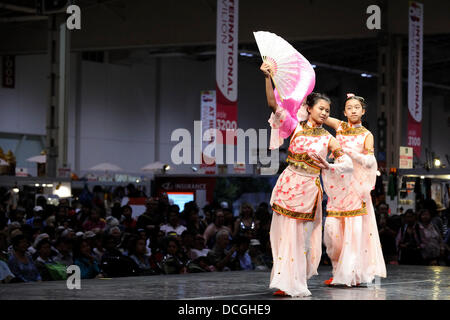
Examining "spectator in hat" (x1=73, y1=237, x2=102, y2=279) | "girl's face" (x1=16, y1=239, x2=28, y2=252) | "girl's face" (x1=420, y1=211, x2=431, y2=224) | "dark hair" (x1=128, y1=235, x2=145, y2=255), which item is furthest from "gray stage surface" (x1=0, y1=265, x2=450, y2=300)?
"girl's face" (x1=420, y1=211, x2=431, y2=224)

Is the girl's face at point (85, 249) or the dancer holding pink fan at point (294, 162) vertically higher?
the dancer holding pink fan at point (294, 162)

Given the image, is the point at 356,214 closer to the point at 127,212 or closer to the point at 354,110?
the point at 354,110

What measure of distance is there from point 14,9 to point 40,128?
796 centimetres

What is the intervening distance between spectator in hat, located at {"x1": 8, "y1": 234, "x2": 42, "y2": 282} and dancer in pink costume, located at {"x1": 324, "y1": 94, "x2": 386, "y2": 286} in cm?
289

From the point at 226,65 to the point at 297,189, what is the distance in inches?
Answer: 278

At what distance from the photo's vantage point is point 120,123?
91.6 ft

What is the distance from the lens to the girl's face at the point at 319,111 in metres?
5.91

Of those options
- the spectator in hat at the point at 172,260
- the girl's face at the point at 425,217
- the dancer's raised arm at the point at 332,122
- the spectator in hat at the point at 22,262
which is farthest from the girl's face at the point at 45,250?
the girl's face at the point at 425,217

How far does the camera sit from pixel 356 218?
668 cm

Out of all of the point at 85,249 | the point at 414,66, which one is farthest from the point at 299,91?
the point at 414,66

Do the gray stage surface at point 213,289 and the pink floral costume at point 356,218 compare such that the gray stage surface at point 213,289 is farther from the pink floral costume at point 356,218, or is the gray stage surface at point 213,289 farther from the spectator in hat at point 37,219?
the spectator in hat at point 37,219

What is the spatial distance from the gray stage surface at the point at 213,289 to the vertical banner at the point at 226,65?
5.34m

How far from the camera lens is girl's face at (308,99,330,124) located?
19.4 feet

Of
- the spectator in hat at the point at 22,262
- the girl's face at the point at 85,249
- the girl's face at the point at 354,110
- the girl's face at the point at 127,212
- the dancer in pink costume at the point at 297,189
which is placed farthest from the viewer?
the girl's face at the point at 127,212
